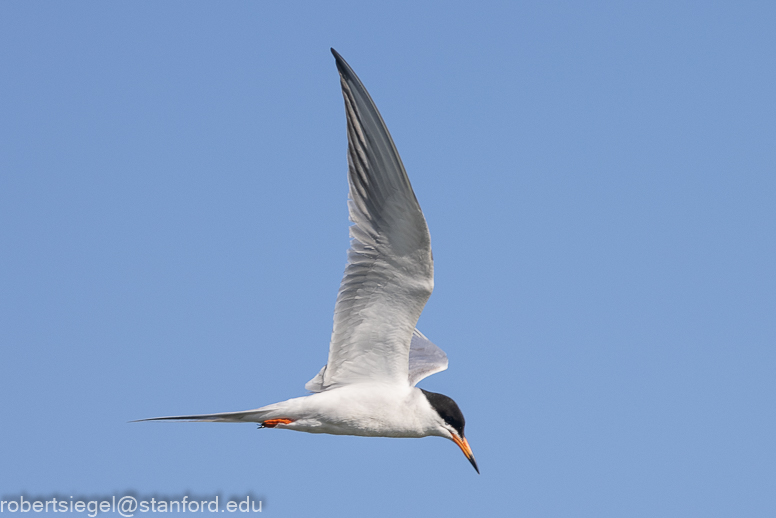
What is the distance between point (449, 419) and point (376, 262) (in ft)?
6.67

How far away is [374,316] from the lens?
7.29 meters

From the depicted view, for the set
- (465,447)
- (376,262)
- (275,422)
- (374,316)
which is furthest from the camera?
(465,447)

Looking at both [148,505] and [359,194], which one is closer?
[359,194]

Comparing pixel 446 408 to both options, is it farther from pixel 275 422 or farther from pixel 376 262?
pixel 376 262

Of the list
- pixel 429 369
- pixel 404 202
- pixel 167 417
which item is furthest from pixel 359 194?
pixel 429 369

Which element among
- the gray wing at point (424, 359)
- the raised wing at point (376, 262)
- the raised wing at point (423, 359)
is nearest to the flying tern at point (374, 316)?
the raised wing at point (376, 262)

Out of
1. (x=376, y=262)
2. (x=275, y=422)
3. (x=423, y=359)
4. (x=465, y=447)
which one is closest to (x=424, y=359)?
(x=423, y=359)

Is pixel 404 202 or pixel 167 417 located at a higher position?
pixel 404 202

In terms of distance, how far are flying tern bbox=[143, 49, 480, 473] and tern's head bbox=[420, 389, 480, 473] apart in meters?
0.01

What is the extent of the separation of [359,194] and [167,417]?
2.70 meters

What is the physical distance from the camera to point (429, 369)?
9.33 m

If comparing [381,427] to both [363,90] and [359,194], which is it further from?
[363,90]

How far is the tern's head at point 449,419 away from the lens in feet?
25.6

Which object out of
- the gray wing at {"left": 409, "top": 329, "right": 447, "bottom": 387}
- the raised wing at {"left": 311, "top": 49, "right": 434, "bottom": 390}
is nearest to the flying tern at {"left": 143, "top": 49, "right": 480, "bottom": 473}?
the raised wing at {"left": 311, "top": 49, "right": 434, "bottom": 390}
